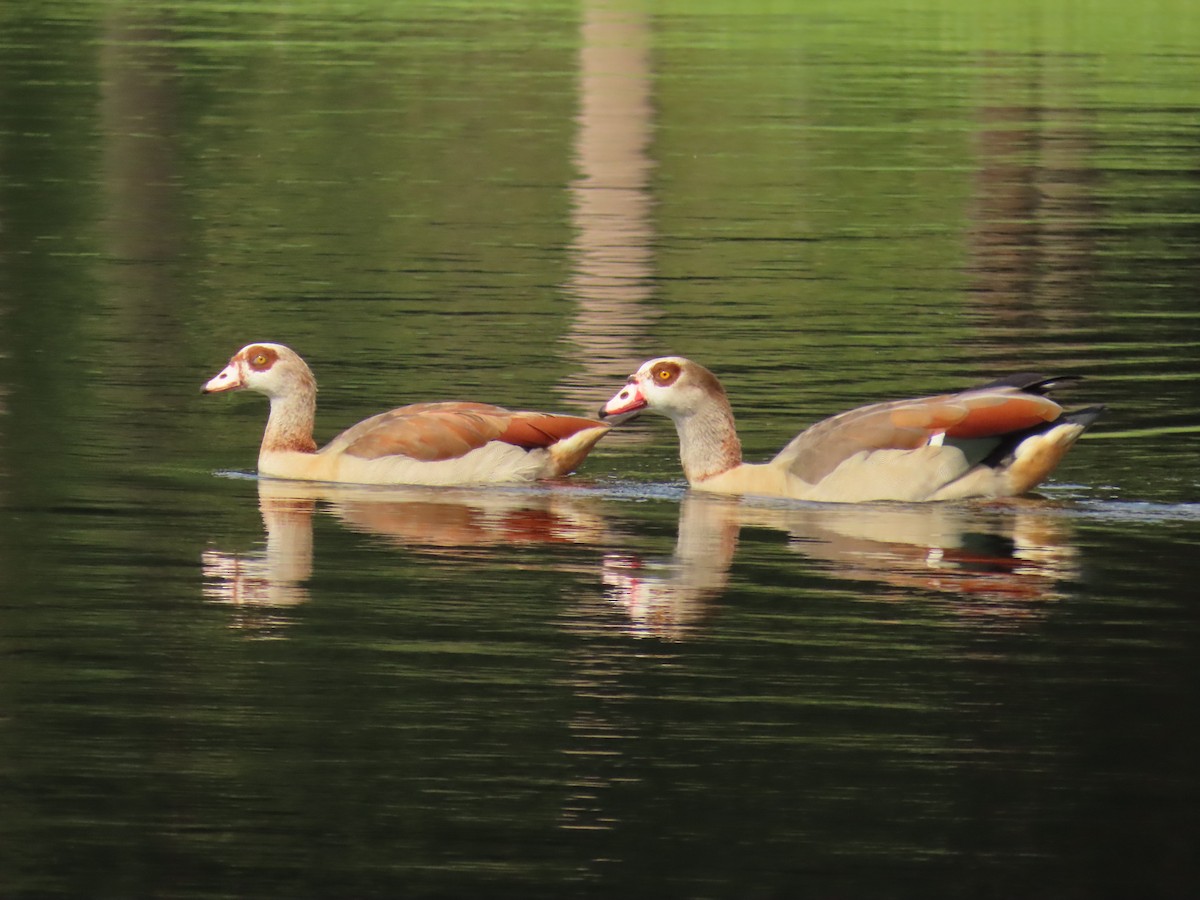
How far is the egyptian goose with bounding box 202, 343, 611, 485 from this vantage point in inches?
635

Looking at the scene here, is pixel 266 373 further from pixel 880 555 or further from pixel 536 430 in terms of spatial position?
pixel 880 555

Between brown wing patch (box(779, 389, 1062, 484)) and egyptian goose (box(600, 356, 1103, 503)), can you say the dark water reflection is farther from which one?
brown wing patch (box(779, 389, 1062, 484))

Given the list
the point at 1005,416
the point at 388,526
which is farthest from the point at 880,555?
the point at 388,526

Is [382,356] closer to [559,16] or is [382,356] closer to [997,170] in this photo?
[997,170]

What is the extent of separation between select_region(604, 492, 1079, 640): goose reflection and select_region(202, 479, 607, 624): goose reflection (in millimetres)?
688

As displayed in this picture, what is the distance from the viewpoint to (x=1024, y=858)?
930cm

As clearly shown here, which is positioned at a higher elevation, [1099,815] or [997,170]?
[997,170]

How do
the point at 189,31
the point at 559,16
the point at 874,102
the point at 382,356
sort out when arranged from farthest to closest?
the point at 559,16
the point at 189,31
the point at 874,102
the point at 382,356

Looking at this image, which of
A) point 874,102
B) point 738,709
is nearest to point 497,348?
point 738,709

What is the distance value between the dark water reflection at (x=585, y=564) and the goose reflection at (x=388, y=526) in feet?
0.15

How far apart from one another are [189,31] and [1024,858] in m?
56.5

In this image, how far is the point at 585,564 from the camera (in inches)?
547

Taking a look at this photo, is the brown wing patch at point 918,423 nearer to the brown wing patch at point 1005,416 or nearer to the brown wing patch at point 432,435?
the brown wing patch at point 1005,416

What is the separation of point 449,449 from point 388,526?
124cm
